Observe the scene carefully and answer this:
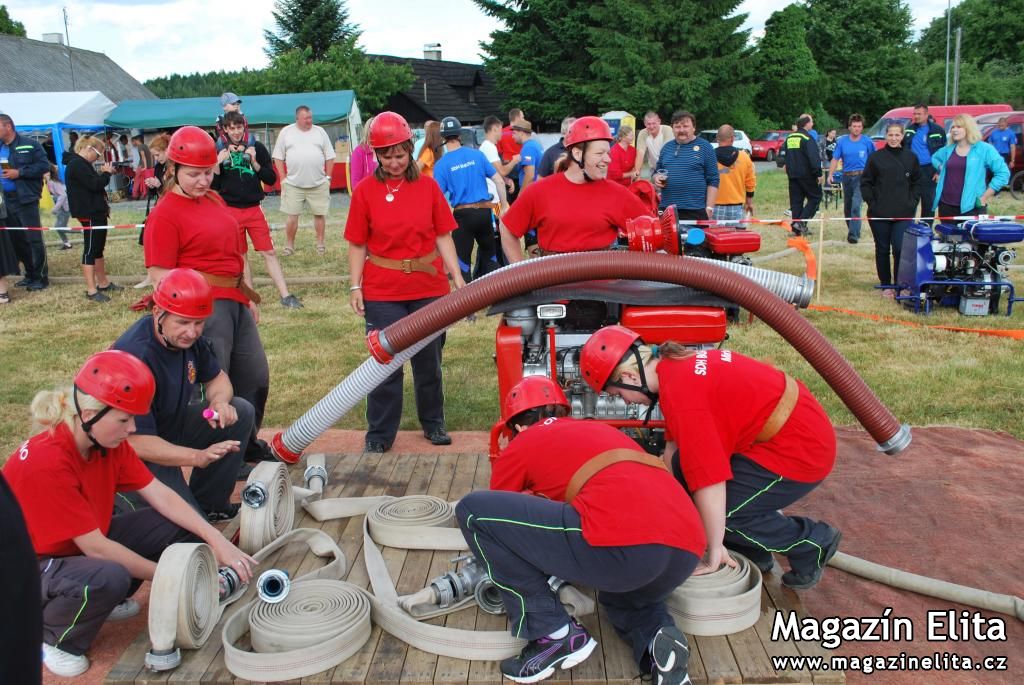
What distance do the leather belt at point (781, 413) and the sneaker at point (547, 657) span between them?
1.00m

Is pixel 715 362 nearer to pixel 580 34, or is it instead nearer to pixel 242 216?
pixel 242 216

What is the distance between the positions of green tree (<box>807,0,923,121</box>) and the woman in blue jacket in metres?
40.8

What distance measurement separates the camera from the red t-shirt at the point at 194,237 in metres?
4.82

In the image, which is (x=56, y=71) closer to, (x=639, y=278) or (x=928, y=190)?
(x=928, y=190)

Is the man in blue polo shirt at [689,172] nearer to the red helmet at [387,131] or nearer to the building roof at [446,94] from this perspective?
the red helmet at [387,131]

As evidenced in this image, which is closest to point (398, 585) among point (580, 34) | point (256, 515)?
point (256, 515)

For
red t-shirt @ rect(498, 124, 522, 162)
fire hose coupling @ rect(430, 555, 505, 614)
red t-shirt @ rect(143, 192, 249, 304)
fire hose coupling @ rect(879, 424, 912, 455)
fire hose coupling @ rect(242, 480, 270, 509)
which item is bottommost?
fire hose coupling @ rect(430, 555, 505, 614)

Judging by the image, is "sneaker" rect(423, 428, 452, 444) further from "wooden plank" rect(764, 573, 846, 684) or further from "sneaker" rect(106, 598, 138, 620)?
"wooden plank" rect(764, 573, 846, 684)

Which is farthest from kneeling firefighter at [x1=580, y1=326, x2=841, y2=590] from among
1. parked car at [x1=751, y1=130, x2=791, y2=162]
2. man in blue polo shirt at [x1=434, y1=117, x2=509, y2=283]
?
parked car at [x1=751, y1=130, x2=791, y2=162]

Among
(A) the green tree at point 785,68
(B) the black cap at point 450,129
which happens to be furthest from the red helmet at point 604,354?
(A) the green tree at point 785,68

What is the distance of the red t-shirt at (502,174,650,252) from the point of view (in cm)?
520

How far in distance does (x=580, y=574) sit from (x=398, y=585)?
1058 mm

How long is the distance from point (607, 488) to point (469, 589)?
0.90m

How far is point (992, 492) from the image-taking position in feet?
16.3
